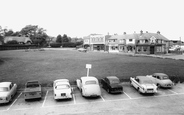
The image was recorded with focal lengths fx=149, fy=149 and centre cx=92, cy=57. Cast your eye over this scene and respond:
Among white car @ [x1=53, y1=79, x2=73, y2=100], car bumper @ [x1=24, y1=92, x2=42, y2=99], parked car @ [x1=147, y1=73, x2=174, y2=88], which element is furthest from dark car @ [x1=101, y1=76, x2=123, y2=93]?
car bumper @ [x1=24, y1=92, x2=42, y2=99]

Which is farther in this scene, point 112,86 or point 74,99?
point 112,86

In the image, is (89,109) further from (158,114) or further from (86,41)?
(86,41)

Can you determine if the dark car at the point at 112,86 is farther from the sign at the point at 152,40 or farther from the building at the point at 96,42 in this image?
the building at the point at 96,42

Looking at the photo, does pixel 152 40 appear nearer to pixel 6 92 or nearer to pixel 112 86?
pixel 112 86

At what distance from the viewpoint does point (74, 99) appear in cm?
1384

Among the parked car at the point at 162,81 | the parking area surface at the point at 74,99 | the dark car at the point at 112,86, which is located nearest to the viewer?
the parking area surface at the point at 74,99

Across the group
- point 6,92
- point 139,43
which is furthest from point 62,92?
point 139,43

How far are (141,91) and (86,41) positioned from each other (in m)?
54.4

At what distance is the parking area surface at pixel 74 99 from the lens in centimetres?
1231

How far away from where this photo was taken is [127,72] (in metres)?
21.6

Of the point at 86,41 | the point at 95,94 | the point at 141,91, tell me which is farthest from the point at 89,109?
the point at 86,41

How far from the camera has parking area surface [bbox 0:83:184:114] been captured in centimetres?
1231

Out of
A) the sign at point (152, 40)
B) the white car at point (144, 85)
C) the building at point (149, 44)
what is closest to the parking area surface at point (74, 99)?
the white car at point (144, 85)

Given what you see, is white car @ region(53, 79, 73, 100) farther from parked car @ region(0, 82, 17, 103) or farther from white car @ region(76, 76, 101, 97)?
parked car @ region(0, 82, 17, 103)
